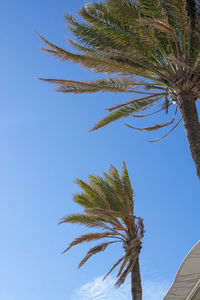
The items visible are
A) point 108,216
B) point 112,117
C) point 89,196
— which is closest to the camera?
point 112,117

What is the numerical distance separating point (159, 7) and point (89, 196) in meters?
8.58

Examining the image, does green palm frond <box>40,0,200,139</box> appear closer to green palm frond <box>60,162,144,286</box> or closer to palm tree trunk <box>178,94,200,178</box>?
palm tree trunk <box>178,94,200,178</box>

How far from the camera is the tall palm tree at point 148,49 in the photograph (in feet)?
29.8

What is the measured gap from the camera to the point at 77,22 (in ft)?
35.0

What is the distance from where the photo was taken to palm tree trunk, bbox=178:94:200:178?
343 inches

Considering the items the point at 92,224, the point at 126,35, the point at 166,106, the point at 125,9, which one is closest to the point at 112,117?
the point at 166,106

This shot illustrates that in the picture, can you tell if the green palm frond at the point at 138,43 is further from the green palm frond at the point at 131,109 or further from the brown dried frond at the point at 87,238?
the brown dried frond at the point at 87,238

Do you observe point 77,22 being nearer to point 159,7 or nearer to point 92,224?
point 159,7

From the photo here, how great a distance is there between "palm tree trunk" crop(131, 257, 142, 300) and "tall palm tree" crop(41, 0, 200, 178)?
5.95 m

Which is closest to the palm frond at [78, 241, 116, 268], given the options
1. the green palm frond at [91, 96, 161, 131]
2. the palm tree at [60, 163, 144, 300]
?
the palm tree at [60, 163, 144, 300]

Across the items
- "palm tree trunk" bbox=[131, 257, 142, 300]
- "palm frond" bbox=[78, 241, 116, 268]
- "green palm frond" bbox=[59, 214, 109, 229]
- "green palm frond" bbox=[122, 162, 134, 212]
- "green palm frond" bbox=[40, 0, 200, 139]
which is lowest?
"palm tree trunk" bbox=[131, 257, 142, 300]

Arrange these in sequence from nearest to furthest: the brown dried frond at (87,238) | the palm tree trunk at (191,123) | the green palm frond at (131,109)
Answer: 1. the palm tree trunk at (191,123)
2. the green palm frond at (131,109)
3. the brown dried frond at (87,238)

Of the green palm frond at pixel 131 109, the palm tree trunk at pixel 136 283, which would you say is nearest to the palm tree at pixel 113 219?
the palm tree trunk at pixel 136 283

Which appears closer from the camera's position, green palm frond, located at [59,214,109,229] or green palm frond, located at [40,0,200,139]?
green palm frond, located at [40,0,200,139]
